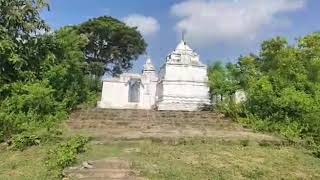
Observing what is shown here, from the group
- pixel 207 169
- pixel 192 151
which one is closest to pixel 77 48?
pixel 192 151

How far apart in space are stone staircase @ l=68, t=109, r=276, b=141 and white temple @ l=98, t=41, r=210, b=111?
17.0 ft

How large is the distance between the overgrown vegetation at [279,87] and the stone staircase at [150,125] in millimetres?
1080

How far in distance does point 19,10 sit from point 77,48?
3963 millimetres

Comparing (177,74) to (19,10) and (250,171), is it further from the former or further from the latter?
(250,171)

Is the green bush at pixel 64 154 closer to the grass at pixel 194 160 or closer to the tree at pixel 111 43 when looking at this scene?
the grass at pixel 194 160

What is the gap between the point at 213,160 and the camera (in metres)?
12.5

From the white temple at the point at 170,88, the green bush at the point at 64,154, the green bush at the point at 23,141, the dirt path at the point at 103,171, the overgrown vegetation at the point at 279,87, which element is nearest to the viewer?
the dirt path at the point at 103,171

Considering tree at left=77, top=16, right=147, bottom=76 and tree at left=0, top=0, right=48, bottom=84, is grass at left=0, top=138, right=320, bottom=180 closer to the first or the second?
tree at left=0, top=0, right=48, bottom=84

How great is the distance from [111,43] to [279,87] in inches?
1119

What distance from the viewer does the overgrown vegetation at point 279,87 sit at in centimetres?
1797

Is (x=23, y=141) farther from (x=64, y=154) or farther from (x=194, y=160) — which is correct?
(x=194, y=160)

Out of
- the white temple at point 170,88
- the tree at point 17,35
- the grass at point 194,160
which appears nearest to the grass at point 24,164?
the grass at point 194,160

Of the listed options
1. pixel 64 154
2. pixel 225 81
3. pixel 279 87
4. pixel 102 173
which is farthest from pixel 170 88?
pixel 102 173

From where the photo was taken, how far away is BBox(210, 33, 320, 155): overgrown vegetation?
17969 mm
